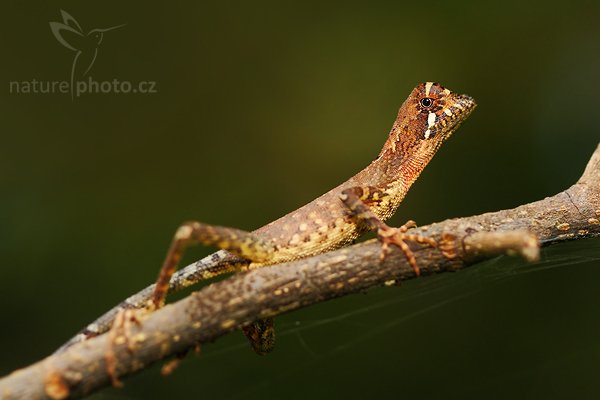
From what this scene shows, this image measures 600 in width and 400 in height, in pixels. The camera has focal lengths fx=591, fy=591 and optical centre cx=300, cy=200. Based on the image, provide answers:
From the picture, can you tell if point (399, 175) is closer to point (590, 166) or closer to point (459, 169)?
point (590, 166)

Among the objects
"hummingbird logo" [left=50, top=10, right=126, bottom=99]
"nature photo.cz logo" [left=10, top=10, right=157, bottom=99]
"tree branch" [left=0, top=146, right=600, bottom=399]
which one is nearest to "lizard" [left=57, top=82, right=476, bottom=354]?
"tree branch" [left=0, top=146, right=600, bottom=399]

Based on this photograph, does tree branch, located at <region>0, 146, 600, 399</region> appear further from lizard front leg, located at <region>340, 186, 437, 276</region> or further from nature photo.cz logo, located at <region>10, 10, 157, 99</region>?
nature photo.cz logo, located at <region>10, 10, 157, 99</region>

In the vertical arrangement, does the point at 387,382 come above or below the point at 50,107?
below

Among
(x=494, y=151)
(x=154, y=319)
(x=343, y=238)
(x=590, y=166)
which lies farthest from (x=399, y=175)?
(x=494, y=151)

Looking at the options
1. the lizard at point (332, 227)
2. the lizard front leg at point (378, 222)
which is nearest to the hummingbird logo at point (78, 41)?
the lizard at point (332, 227)

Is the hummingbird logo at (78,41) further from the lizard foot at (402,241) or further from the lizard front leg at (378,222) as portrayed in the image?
the lizard foot at (402,241)

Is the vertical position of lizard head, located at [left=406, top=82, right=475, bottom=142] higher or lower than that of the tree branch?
higher
